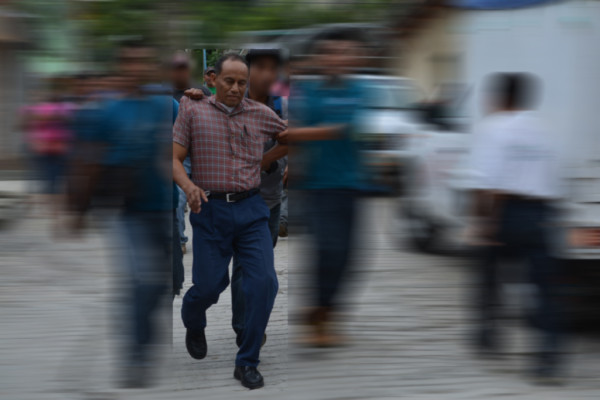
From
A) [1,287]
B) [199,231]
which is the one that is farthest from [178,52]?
[1,287]

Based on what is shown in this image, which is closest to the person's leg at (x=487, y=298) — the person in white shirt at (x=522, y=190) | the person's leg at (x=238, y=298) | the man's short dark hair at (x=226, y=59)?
the person in white shirt at (x=522, y=190)

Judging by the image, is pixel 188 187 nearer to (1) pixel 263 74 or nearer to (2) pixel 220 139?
(2) pixel 220 139

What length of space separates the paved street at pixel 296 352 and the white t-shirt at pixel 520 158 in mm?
861

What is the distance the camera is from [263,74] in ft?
A: 14.4

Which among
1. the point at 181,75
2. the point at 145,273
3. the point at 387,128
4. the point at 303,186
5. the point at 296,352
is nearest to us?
the point at 181,75

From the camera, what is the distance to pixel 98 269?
7562 millimetres

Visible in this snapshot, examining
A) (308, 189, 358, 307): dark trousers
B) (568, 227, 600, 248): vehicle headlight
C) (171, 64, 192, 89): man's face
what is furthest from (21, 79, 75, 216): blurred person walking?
(568, 227, 600, 248): vehicle headlight

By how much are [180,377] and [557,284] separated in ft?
6.88

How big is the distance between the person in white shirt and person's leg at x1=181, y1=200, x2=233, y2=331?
139cm

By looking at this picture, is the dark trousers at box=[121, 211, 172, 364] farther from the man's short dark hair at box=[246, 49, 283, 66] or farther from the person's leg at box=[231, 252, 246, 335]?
the man's short dark hair at box=[246, 49, 283, 66]

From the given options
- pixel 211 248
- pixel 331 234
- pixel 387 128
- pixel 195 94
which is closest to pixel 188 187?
pixel 211 248

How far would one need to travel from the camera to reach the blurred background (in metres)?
3.36

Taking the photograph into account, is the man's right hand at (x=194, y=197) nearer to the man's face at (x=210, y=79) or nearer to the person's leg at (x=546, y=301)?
the man's face at (x=210, y=79)

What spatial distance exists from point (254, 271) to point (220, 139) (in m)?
0.69
